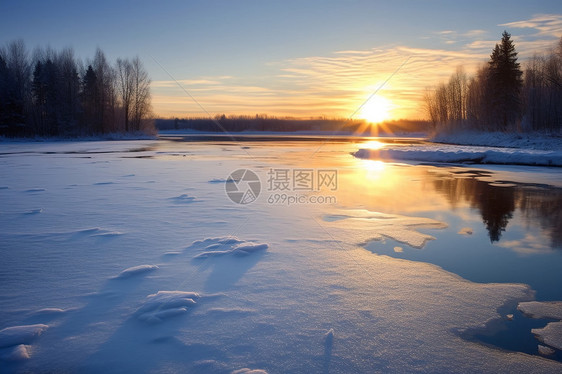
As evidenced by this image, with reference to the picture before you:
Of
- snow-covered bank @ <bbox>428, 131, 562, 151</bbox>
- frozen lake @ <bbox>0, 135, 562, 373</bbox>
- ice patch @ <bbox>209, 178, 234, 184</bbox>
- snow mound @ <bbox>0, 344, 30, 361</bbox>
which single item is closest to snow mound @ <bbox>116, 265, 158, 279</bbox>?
frozen lake @ <bbox>0, 135, 562, 373</bbox>

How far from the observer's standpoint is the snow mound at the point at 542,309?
2.93 meters

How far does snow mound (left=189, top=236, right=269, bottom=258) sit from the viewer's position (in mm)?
4445

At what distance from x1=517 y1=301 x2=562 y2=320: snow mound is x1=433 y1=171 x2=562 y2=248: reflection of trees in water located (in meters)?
2.17

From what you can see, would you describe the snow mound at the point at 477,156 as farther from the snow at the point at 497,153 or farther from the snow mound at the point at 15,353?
the snow mound at the point at 15,353

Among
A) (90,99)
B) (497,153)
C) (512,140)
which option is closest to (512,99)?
(512,140)

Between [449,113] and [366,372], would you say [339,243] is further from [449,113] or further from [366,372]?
[449,113]

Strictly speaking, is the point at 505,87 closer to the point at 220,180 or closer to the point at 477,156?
the point at 477,156

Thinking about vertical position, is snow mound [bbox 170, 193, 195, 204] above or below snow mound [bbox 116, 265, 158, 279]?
above

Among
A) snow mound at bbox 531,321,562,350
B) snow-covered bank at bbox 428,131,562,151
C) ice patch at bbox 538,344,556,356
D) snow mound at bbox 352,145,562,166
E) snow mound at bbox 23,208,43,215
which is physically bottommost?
ice patch at bbox 538,344,556,356

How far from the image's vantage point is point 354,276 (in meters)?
3.73

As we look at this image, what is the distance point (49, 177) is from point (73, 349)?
35.9ft

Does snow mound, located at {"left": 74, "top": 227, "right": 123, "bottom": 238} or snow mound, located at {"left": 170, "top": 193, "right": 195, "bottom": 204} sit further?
snow mound, located at {"left": 170, "top": 193, "right": 195, "bottom": 204}

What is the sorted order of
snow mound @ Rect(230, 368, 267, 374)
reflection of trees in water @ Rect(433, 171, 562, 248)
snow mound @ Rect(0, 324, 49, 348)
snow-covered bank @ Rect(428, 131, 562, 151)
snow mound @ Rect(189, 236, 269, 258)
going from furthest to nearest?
1. snow-covered bank @ Rect(428, 131, 562, 151)
2. reflection of trees in water @ Rect(433, 171, 562, 248)
3. snow mound @ Rect(189, 236, 269, 258)
4. snow mound @ Rect(0, 324, 49, 348)
5. snow mound @ Rect(230, 368, 267, 374)

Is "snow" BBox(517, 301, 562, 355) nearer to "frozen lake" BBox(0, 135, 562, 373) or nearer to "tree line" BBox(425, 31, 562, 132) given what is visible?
"frozen lake" BBox(0, 135, 562, 373)
